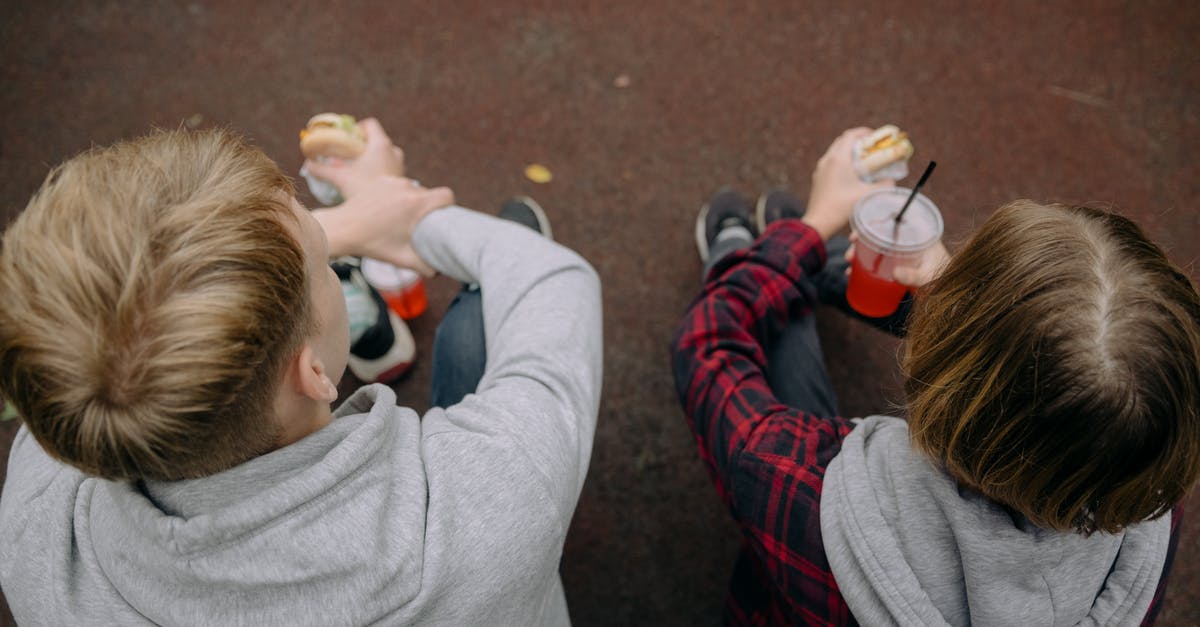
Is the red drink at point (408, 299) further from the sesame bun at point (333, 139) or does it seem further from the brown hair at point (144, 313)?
the brown hair at point (144, 313)

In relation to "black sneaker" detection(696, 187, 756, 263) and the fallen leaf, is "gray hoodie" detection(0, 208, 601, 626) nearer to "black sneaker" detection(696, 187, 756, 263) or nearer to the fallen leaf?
"black sneaker" detection(696, 187, 756, 263)

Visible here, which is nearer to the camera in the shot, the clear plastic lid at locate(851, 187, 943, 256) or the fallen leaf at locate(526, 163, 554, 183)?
the clear plastic lid at locate(851, 187, 943, 256)

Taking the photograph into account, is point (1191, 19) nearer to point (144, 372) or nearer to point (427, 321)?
point (427, 321)

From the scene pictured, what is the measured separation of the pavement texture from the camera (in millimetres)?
1953

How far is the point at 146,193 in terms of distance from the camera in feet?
2.02

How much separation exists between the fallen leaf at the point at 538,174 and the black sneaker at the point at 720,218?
1.37 ft

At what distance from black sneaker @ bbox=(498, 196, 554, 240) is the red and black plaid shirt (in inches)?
19.9

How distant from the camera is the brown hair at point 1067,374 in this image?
642 mm

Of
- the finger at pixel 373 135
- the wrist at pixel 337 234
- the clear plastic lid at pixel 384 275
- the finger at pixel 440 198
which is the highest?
the finger at pixel 373 135

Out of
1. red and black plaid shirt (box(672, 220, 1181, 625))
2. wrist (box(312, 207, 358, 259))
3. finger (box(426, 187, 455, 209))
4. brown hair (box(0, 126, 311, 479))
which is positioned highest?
brown hair (box(0, 126, 311, 479))

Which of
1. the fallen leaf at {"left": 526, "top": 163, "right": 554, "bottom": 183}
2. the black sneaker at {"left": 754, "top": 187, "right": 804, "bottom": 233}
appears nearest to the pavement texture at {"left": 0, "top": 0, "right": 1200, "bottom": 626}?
the fallen leaf at {"left": 526, "top": 163, "right": 554, "bottom": 183}

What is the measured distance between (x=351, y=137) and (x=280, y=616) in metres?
0.83

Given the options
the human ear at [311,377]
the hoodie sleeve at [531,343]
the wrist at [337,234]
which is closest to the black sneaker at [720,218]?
the hoodie sleeve at [531,343]

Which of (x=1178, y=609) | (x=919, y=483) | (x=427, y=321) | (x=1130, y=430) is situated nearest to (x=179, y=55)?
(x=427, y=321)
